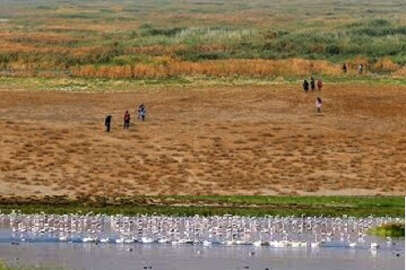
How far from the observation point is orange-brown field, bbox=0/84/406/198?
68.7 meters

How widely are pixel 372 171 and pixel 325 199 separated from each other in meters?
7.82

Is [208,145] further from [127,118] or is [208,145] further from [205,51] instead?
[205,51]

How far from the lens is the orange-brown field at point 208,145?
68688mm

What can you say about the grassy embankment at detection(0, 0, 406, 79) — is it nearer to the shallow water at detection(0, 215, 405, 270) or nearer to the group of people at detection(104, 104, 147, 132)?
the group of people at detection(104, 104, 147, 132)

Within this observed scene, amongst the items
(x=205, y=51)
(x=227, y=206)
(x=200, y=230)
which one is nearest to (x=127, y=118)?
(x=227, y=206)

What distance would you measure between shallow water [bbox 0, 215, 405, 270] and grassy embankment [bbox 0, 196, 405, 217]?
13.3 ft

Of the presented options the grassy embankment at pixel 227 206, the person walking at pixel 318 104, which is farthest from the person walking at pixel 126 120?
the grassy embankment at pixel 227 206

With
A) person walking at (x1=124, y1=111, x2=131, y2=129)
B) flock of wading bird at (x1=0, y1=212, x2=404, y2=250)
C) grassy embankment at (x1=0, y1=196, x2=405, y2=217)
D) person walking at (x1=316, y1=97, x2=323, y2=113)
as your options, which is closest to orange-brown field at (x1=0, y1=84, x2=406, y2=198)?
person walking at (x1=316, y1=97, x2=323, y2=113)

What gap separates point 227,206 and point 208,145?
598 inches

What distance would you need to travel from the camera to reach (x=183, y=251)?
46.4m

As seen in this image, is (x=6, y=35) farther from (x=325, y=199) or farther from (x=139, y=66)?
(x=325, y=199)

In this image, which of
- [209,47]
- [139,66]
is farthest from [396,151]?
[209,47]

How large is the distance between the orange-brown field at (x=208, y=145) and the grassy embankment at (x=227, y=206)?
101 inches

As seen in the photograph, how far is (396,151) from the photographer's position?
7662cm
